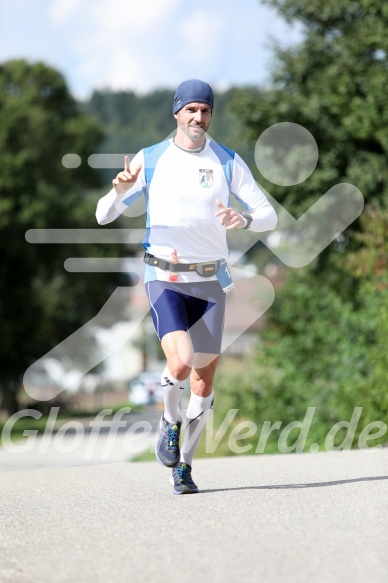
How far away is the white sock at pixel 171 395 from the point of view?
7766mm

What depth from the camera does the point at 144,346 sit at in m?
107

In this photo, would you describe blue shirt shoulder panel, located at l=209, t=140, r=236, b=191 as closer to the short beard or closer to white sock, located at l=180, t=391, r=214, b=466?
the short beard

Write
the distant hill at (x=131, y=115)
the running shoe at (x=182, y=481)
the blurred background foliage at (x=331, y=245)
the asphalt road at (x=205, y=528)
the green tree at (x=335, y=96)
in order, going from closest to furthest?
the asphalt road at (x=205, y=528) < the running shoe at (x=182, y=481) < the blurred background foliage at (x=331, y=245) < the green tree at (x=335, y=96) < the distant hill at (x=131, y=115)

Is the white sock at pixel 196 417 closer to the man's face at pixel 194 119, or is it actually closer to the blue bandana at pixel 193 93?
the man's face at pixel 194 119

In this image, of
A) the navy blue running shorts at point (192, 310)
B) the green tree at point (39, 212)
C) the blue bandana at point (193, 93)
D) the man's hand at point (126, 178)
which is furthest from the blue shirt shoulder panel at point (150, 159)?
the green tree at point (39, 212)

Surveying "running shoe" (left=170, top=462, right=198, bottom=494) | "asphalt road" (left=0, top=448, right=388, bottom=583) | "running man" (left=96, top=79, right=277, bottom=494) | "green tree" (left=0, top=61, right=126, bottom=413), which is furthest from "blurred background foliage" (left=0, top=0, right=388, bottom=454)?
"green tree" (left=0, top=61, right=126, bottom=413)

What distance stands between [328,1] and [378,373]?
37.6ft

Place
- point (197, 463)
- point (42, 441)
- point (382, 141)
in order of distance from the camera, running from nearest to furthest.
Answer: point (197, 463)
point (382, 141)
point (42, 441)

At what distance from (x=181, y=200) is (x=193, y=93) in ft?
2.04

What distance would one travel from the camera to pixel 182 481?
7.78 meters

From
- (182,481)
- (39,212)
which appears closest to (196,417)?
(182,481)

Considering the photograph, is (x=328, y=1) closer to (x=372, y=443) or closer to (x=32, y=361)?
(x=372, y=443)

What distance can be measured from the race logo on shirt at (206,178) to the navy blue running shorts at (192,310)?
0.58 meters

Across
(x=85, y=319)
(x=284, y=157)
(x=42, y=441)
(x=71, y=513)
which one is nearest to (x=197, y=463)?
(x=71, y=513)
